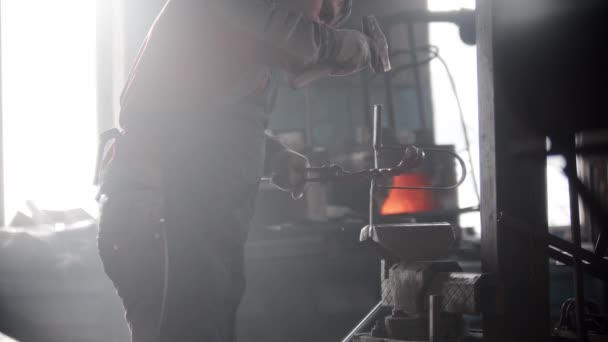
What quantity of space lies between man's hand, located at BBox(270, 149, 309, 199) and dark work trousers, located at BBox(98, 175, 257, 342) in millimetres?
314

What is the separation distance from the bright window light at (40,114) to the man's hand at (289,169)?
427 centimetres

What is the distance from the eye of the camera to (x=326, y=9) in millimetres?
2160

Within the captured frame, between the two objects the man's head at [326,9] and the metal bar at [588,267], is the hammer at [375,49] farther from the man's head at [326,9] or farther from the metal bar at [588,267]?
the metal bar at [588,267]

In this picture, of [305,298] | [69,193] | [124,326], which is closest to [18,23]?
[69,193]

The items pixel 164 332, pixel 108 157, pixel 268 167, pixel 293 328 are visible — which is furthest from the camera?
pixel 293 328

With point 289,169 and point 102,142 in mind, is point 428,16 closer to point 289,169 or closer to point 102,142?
point 289,169

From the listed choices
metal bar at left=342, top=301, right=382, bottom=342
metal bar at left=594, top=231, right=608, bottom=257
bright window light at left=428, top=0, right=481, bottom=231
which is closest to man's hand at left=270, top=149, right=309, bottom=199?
metal bar at left=342, top=301, right=382, bottom=342

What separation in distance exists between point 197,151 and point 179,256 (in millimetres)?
266

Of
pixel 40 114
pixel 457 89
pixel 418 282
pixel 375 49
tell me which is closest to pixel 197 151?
pixel 375 49

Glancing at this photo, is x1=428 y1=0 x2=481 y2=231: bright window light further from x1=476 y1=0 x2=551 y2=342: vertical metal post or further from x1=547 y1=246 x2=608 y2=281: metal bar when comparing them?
x1=476 y1=0 x2=551 y2=342: vertical metal post

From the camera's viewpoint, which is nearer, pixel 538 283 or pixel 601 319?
pixel 538 283

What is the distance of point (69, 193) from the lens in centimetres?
616

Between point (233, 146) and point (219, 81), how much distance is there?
168 millimetres

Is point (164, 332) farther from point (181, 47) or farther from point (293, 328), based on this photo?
point (293, 328)
